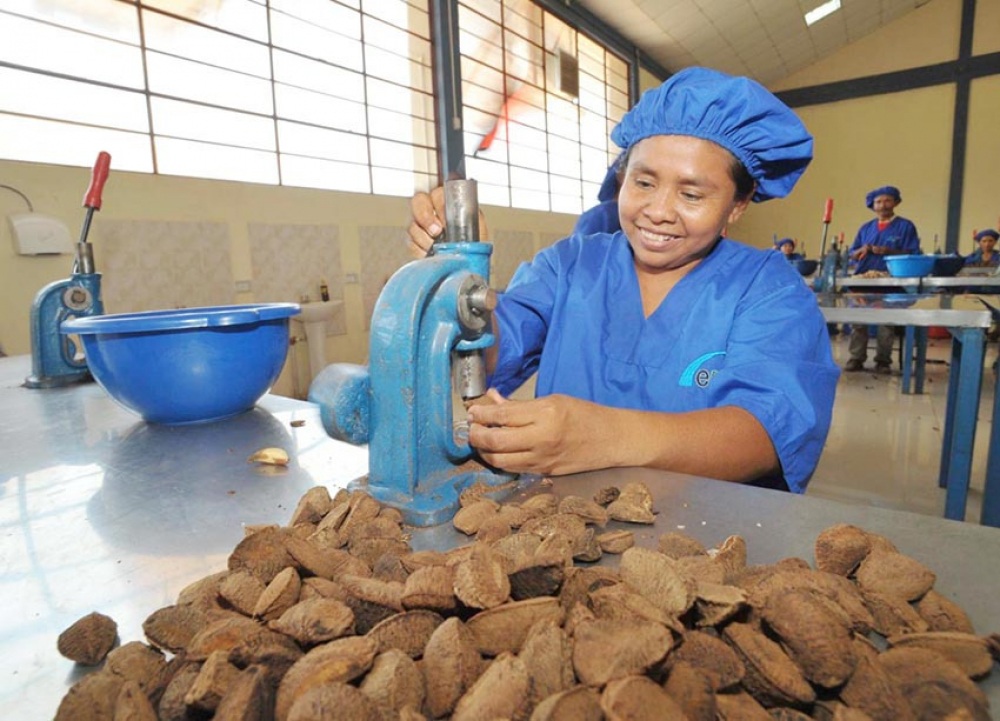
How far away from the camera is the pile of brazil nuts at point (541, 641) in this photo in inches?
15.4

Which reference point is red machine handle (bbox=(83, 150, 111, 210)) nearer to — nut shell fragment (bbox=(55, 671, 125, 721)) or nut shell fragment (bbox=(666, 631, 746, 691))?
nut shell fragment (bbox=(55, 671, 125, 721))

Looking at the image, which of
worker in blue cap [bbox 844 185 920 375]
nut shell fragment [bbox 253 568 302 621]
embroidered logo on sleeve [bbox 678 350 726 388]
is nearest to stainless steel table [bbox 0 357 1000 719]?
nut shell fragment [bbox 253 568 302 621]

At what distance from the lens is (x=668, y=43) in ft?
27.6

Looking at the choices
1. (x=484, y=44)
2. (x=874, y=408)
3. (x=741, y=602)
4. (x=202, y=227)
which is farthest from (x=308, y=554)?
(x=484, y=44)

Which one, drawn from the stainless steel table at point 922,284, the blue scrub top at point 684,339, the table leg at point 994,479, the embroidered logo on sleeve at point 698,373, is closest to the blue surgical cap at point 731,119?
the blue scrub top at point 684,339

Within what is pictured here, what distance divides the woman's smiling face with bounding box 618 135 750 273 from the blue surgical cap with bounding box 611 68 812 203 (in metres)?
0.02

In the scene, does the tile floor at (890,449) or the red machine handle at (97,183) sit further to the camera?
the tile floor at (890,449)

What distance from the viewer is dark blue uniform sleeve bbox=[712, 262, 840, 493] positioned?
3.02 feet

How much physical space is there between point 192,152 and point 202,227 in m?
0.50

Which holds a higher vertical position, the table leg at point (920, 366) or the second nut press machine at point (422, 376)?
the second nut press machine at point (422, 376)

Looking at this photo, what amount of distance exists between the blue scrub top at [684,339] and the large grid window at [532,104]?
4.69 metres

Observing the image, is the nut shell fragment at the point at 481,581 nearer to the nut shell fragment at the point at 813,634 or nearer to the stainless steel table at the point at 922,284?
the nut shell fragment at the point at 813,634

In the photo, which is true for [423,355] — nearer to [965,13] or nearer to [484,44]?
[484,44]

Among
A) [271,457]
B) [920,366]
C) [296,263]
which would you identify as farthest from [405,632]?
[920,366]
